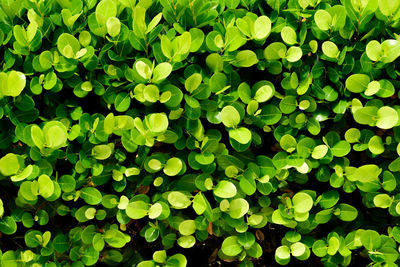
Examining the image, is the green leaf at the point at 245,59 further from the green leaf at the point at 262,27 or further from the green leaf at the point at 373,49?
the green leaf at the point at 373,49

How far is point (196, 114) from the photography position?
7.00 ft

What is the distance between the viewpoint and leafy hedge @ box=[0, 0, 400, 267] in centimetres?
210

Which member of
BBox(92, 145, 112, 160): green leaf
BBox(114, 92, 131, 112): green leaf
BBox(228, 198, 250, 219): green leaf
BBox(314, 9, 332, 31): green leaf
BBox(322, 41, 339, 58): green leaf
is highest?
BBox(314, 9, 332, 31): green leaf

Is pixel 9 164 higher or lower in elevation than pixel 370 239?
higher

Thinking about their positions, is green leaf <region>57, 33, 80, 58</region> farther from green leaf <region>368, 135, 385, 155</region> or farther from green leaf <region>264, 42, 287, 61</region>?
green leaf <region>368, 135, 385, 155</region>

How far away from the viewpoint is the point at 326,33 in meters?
2.22

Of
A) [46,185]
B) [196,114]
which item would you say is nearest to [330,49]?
[196,114]

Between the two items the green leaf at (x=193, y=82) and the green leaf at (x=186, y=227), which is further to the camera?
the green leaf at (x=186, y=227)

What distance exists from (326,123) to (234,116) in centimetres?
70

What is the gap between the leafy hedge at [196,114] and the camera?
2104 mm

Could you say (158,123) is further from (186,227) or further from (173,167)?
(186,227)

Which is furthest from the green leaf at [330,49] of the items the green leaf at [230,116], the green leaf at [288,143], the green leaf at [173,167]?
the green leaf at [173,167]

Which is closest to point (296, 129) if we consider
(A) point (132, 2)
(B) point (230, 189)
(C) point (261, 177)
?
(C) point (261, 177)

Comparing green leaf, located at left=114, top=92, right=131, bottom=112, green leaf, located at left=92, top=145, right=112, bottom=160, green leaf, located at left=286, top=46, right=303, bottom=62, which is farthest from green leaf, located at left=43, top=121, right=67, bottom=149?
green leaf, located at left=286, top=46, right=303, bottom=62
